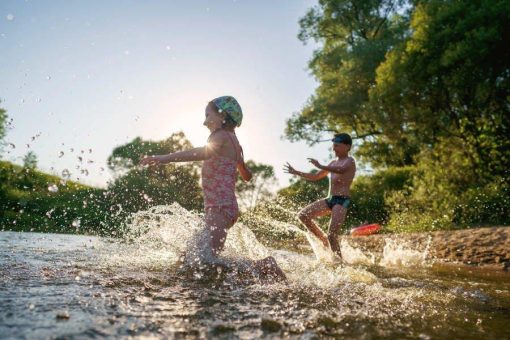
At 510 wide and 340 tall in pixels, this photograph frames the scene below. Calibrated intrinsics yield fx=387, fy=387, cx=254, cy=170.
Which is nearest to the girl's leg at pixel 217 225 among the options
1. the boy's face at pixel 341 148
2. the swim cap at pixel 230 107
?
the swim cap at pixel 230 107

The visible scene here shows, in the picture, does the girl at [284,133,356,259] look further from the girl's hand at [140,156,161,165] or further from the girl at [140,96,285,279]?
the girl's hand at [140,156,161,165]

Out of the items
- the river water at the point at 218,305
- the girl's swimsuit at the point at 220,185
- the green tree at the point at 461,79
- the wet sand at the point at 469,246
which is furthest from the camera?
the green tree at the point at 461,79

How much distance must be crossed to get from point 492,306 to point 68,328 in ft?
10.6

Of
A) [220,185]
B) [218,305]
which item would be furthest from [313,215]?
[218,305]

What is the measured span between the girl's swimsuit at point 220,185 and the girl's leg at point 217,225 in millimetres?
32

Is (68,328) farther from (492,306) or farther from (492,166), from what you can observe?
(492,166)

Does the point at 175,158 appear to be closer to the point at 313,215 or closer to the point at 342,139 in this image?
the point at 313,215

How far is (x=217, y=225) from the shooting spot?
3.90 meters

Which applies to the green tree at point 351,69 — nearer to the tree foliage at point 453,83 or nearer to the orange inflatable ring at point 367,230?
the tree foliage at point 453,83

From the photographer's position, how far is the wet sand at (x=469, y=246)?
7477 millimetres

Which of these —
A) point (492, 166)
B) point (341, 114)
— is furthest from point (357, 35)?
point (492, 166)

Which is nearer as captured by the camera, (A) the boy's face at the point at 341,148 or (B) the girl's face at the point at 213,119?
(B) the girl's face at the point at 213,119

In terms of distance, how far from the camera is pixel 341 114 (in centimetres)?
2200

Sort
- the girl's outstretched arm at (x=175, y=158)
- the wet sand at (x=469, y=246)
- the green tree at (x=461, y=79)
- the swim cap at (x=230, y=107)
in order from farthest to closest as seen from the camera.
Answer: the green tree at (x=461, y=79) → the wet sand at (x=469, y=246) → the swim cap at (x=230, y=107) → the girl's outstretched arm at (x=175, y=158)
